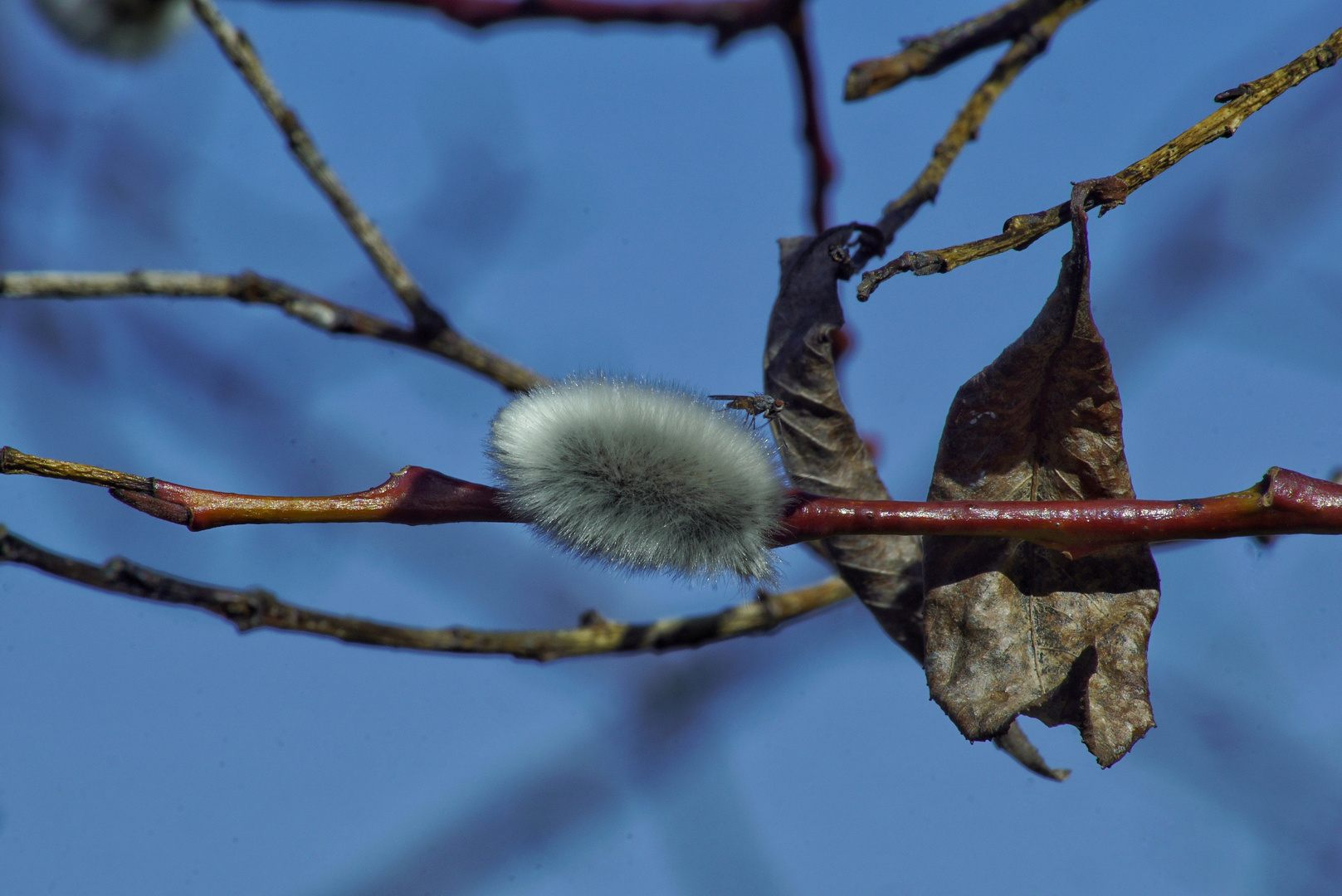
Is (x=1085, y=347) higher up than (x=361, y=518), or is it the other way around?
(x=361, y=518)

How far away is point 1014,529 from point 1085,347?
244 millimetres

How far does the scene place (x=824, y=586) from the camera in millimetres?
2111

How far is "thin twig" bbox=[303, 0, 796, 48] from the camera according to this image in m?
2.47

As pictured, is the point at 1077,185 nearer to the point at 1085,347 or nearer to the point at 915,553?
the point at 1085,347

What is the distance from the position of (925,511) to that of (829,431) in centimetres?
33

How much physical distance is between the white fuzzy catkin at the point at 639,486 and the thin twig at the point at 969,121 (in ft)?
1.56

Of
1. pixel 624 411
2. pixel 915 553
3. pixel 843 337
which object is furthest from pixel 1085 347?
pixel 843 337

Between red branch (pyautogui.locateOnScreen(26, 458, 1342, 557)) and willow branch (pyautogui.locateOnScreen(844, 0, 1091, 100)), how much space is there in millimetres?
1043

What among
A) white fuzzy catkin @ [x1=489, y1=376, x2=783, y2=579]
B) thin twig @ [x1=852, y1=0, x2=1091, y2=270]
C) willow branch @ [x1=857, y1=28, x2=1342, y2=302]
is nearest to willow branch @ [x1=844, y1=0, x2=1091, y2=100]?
thin twig @ [x1=852, y1=0, x2=1091, y2=270]

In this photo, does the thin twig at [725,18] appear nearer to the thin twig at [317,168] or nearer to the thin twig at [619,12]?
the thin twig at [619,12]

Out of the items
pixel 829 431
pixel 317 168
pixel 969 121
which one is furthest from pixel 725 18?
pixel 829 431

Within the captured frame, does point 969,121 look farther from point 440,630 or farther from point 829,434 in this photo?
point 440,630

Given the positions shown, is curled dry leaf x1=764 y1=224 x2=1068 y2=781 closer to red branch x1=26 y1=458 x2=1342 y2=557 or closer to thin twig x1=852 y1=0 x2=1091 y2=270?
thin twig x1=852 y1=0 x2=1091 y2=270

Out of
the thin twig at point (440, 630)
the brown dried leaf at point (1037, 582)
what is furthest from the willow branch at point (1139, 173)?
the thin twig at point (440, 630)
